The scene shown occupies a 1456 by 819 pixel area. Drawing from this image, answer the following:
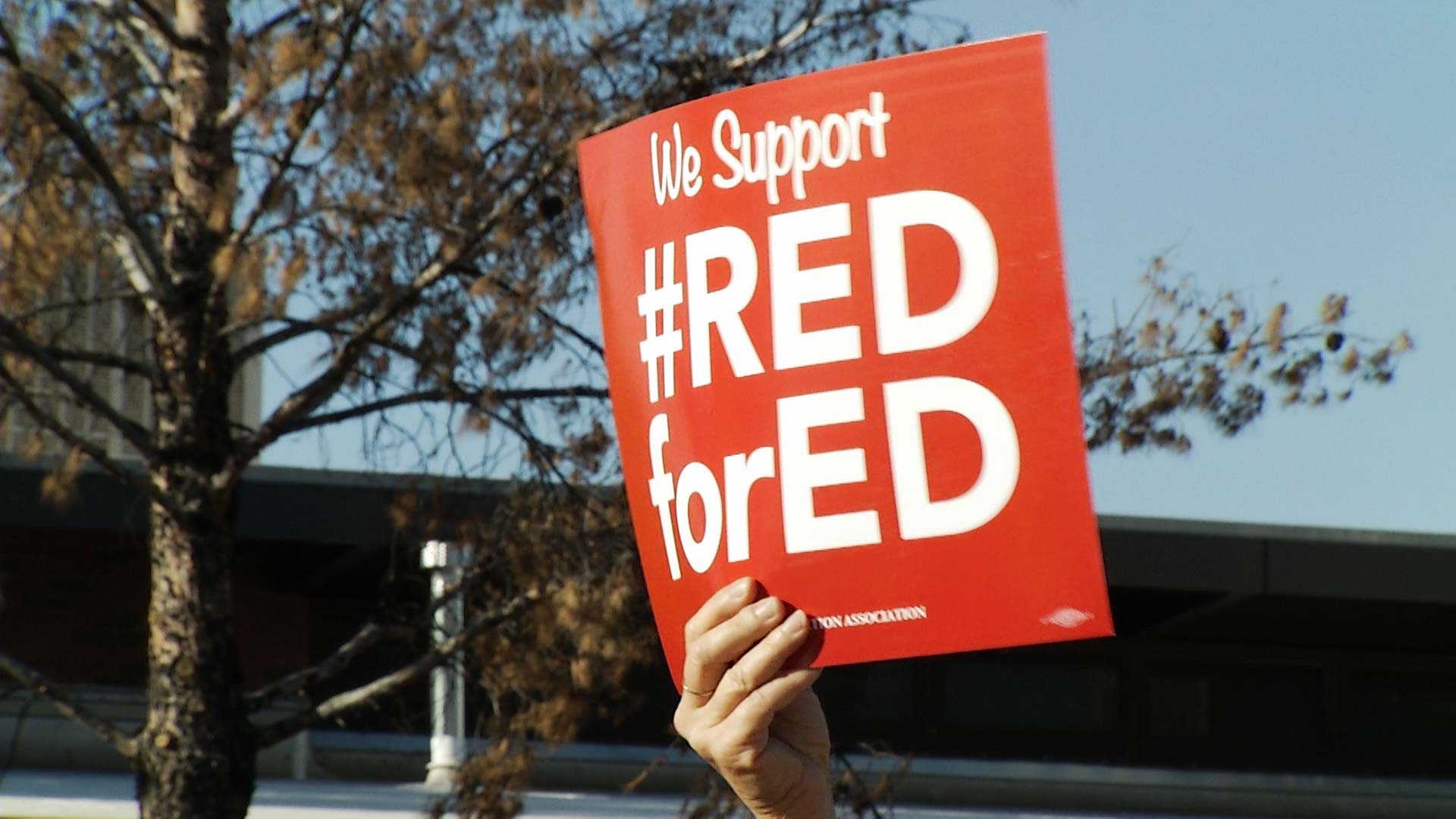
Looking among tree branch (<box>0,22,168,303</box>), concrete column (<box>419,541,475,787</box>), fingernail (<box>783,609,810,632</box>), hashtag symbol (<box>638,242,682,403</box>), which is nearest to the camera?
fingernail (<box>783,609,810,632</box>)

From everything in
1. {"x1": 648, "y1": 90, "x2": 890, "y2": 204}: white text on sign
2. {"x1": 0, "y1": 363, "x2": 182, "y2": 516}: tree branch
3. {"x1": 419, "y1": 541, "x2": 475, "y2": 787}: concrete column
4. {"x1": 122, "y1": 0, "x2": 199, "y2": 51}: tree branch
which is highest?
{"x1": 122, "y1": 0, "x2": 199, "y2": 51}: tree branch

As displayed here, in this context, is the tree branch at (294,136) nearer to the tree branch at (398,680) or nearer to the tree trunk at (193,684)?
the tree trunk at (193,684)

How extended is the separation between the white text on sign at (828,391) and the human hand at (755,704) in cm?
7

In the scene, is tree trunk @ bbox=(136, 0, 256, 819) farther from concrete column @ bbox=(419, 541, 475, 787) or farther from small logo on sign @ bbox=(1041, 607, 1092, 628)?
small logo on sign @ bbox=(1041, 607, 1092, 628)

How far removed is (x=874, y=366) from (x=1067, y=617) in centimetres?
33

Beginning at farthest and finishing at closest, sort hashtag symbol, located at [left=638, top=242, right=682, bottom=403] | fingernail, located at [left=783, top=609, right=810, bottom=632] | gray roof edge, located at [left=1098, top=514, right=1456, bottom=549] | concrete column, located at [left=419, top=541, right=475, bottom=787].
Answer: gray roof edge, located at [left=1098, top=514, right=1456, bottom=549], concrete column, located at [left=419, top=541, right=475, bottom=787], hashtag symbol, located at [left=638, top=242, right=682, bottom=403], fingernail, located at [left=783, top=609, right=810, bottom=632]

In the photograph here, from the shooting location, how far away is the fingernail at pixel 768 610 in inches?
79.4

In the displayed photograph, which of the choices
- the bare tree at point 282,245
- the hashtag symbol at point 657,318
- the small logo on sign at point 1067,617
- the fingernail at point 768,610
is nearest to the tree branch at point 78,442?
the bare tree at point 282,245

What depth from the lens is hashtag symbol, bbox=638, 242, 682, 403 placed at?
7.14 ft

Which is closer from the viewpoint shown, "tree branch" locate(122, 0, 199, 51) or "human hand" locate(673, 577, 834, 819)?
"human hand" locate(673, 577, 834, 819)

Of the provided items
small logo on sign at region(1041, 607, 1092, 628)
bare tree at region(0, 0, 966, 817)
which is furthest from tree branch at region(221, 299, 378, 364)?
small logo on sign at region(1041, 607, 1092, 628)

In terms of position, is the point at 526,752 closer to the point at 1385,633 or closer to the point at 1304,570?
the point at 1304,570

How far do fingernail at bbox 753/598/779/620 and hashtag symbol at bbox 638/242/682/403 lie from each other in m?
0.28

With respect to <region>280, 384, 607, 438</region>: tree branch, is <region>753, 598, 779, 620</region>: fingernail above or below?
below
